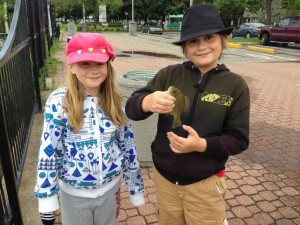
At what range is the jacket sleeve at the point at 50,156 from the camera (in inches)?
69.2

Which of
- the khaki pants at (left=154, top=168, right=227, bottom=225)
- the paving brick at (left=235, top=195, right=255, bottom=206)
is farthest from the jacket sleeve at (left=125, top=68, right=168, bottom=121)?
the paving brick at (left=235, top=195, right=255, bottom=206)

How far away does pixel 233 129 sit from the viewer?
5.75 feet

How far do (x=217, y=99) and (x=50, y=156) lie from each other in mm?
1021

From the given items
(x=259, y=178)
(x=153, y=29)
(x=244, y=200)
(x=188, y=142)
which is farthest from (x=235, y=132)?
(x=153, y=29)

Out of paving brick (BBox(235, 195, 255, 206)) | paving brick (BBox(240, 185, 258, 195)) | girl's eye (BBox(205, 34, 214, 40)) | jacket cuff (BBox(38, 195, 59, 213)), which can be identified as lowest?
paving brick (BBox(240, 185, 258, 195))

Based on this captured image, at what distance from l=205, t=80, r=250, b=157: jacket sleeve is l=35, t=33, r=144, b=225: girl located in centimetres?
60

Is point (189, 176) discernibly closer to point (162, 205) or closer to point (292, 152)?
point (162, 205)

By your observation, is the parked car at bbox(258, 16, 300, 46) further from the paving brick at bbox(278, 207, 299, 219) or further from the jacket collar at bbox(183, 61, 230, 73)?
the jacket collar at bbox(183, 61, 230, 73)

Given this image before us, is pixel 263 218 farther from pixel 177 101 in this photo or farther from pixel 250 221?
pixel 177 101

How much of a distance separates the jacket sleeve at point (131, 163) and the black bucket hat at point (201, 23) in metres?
0.70

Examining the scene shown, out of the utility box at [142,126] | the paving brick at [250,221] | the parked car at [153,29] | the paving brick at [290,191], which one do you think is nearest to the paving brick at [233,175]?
the paving brick at [290,191]

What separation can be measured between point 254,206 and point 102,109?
2.16 metres

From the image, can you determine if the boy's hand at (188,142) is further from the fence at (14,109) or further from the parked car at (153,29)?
the parked car at (153,29)

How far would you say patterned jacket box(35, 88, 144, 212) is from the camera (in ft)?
5.81
